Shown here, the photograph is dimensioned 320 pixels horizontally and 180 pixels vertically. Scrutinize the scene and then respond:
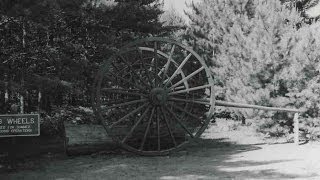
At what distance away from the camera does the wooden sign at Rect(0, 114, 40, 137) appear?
6129 mm

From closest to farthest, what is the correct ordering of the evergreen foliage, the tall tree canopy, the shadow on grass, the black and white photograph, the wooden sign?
the wooden sign → the shadow on grass → the black and white photograph → the tall tree canopy → the evergreen foliage

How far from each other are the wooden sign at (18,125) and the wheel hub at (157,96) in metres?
4.22

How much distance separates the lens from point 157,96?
10117 mm

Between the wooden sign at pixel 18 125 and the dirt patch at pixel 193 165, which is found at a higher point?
the wooden sign at pixel 18 125

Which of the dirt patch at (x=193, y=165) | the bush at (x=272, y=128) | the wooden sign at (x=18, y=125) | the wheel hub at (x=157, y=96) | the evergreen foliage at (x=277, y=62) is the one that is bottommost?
the dirt patch at (x=193, y=165)

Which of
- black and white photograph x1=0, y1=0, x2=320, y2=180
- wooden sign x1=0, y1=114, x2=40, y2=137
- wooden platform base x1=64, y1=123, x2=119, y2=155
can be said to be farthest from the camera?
wooden platform base x1=64, y1=123, x2=119, y2=155

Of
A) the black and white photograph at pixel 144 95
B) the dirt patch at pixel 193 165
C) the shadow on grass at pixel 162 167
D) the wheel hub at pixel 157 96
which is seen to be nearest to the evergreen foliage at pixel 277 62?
the black and white photograph at pixel 144 95

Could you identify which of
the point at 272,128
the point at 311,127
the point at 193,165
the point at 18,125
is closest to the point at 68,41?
the point at 193,165

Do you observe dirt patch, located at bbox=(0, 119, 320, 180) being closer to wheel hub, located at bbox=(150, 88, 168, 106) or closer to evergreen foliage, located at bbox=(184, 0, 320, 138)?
wheel hub, located at bbox=(150, 88, 168, 106)

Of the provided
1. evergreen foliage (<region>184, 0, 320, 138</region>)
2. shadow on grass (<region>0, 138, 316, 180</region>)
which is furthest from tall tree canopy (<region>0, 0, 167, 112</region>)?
evergreen foliage (<region>184, 0, 320, 138</region>)

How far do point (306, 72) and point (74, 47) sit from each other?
785cm

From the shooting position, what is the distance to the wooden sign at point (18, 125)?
20.1ft

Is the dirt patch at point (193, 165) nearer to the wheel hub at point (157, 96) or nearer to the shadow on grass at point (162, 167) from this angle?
the shadow on grass at point (162, 167)

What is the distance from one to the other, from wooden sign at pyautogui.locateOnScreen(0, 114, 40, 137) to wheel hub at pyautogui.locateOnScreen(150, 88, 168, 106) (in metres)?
4.22
